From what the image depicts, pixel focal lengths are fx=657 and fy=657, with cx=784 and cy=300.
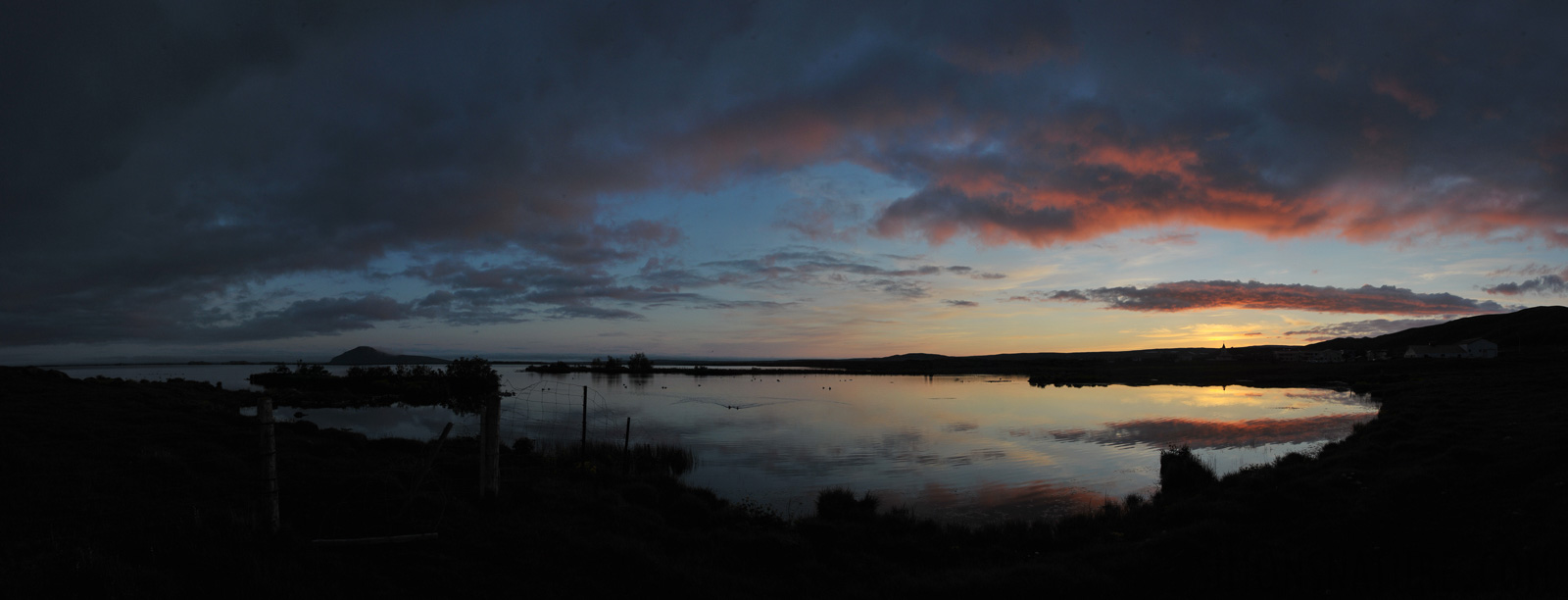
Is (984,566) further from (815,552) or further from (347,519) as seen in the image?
(347,519)

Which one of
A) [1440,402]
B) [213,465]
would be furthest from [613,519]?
[1440,402]

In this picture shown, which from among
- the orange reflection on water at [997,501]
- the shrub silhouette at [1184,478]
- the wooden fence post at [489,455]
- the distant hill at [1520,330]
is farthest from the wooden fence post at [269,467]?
the distant hill at [1520,330]

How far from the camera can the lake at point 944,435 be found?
1667 cm

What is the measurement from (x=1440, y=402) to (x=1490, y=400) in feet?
5.89

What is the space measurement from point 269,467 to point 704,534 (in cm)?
561

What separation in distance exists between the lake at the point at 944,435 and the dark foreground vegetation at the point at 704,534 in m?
2.68

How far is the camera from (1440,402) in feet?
89.4

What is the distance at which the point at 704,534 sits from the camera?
1000 centimetres

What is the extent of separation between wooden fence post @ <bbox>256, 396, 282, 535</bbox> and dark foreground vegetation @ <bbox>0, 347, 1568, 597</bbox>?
206mm

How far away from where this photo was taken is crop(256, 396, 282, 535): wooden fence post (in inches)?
305

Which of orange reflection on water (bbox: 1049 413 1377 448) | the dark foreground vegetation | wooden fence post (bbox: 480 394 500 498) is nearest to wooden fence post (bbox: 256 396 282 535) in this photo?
the dark foreground vegetation

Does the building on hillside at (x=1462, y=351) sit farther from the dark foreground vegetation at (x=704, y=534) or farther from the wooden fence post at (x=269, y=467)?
the wooden fence post at (x=269, y=467)

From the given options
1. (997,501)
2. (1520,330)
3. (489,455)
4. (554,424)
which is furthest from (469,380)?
(1520,330)

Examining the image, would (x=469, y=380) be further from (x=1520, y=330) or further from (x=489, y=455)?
(x=1520, y=330)
